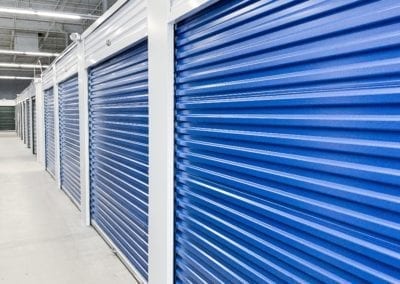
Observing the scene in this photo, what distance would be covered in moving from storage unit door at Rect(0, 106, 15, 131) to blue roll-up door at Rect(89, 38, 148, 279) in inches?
1148

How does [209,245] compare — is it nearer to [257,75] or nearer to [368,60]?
[257,75]

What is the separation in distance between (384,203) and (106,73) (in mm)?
3825

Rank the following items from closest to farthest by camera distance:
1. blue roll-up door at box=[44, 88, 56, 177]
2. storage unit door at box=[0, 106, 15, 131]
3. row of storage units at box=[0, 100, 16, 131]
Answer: blue roll-up door at box=[44, 88, 56, 177]
row of storage units at box=[0, 100, 16, 131]
storage unit door at box=[0, 106, 15, 131]

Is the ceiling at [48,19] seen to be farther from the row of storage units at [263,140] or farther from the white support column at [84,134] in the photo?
the row of storage units at [263,140]

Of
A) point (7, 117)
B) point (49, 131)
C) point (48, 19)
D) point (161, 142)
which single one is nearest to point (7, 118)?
point (7, 117)

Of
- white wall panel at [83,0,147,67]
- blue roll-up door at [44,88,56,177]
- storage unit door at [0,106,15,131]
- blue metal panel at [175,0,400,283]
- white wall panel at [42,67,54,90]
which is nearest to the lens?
blue metal panel at [175,0,400,283]

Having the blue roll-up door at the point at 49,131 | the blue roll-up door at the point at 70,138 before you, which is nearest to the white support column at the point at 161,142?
the blue roll-up door at the point at 70,138

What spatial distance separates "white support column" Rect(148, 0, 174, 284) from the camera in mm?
2646

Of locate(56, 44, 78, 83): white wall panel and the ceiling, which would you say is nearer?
locate(56, 44, 78, 83): white wall panel

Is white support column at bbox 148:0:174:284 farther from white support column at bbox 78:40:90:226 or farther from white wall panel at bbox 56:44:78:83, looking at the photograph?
white wall panel at bbox 56:44:78:83

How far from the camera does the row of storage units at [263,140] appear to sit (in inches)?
50.4

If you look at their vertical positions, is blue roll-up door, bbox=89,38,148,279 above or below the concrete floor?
above

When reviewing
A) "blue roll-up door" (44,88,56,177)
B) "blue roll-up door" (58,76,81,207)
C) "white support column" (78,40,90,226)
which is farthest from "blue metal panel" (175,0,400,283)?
"blue roll-up door" (44,88,56,177)

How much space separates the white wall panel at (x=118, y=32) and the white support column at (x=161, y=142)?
1.26 ft
